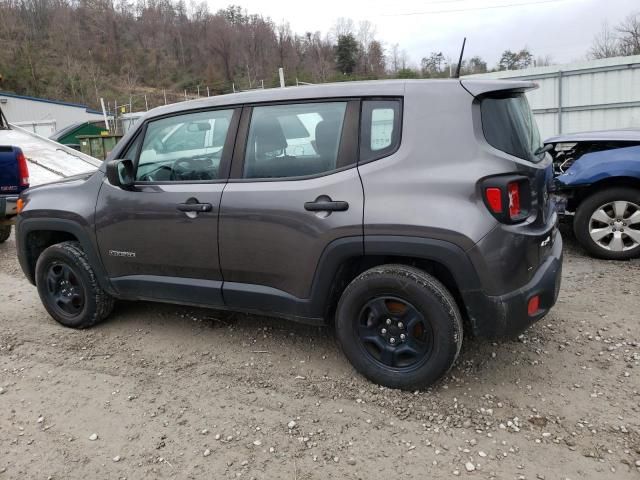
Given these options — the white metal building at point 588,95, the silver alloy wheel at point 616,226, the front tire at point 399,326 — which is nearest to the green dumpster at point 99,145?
the white metal building at point 588,95

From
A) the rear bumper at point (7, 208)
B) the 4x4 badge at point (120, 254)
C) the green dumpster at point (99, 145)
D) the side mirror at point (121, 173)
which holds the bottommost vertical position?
the 4x4 badge at point (120, 254)

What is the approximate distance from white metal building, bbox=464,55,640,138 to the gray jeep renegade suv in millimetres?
11029

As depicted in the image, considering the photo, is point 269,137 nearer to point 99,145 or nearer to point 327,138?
point 327,138

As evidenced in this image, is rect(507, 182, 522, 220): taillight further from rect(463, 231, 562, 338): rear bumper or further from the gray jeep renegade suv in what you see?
rect(463, 231, 562, 338): rear bumper

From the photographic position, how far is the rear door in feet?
9.66

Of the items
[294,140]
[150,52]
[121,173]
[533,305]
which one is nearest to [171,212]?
[121,173]

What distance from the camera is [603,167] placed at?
5.14 meters

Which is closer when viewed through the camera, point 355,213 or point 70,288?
point 355,213

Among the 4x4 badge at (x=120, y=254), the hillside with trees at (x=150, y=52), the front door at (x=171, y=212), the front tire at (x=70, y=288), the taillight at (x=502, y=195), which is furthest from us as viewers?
the hillside with trees at (x=150, y=52)

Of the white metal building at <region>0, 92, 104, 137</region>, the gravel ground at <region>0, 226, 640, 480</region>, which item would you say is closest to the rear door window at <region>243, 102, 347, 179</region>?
the gravel ground at <region>0, 226, 640, 480</region>

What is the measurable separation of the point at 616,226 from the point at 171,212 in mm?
4505

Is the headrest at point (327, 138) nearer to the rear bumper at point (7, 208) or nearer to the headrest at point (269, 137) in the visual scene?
the headrest at point (269, 137)

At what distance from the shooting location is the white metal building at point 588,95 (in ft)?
39.7

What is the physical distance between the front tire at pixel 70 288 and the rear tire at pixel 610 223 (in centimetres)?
478
